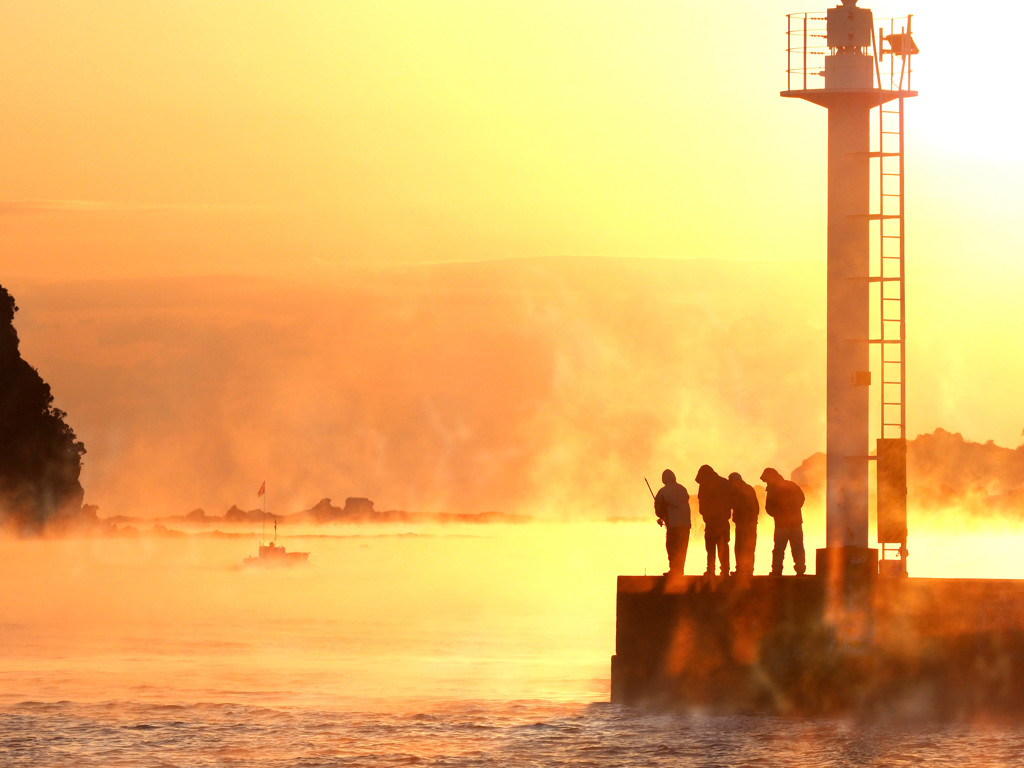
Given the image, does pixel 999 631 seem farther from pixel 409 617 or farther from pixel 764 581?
pixel 409 617

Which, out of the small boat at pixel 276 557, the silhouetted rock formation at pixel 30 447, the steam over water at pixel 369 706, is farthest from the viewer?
the small boat at pixel 276 557

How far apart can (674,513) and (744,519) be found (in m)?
1.21

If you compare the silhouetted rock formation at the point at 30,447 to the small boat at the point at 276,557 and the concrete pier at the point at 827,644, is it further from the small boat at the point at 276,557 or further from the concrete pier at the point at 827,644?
the concrete pier at the point at 827,644

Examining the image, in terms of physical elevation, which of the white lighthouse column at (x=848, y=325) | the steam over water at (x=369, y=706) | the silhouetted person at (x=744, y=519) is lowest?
the steam over water at (x=369, y=706)

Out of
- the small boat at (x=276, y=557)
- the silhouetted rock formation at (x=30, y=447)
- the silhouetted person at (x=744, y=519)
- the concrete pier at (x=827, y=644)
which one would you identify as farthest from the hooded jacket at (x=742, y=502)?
the small boat at (x=276, y=557)

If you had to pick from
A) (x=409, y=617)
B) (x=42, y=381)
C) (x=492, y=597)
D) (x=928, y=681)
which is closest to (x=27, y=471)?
(x=42, y=381)

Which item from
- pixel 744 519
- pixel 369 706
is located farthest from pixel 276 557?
pixel 744 519

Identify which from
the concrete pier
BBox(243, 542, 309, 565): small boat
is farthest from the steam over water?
BBox(243, 542, 309, 565): small boat

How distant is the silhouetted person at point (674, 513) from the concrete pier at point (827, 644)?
102 centimetres

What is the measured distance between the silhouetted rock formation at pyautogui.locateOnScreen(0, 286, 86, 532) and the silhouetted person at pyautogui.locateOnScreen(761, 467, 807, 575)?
74587 mm

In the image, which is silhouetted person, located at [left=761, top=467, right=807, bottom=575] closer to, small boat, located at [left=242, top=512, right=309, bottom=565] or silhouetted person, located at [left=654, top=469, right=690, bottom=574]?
silhouetted person, located at [left=654, top=469, right=690, bottom=574]

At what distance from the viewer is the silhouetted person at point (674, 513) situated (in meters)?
28.4

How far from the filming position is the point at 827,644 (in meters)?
29.1

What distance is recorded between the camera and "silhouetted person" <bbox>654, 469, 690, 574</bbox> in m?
28.4
